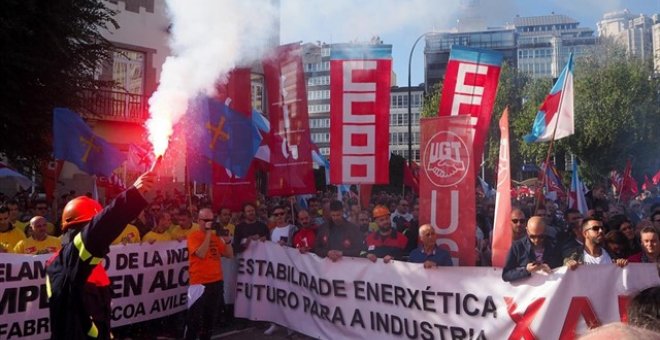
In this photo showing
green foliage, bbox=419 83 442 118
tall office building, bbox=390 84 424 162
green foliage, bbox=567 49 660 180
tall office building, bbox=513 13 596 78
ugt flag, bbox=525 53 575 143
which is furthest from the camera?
tall office building, bbox=513 13 596 78

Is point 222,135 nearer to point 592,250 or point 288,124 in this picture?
point 288,124

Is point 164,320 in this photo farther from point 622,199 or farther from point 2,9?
point 622,199

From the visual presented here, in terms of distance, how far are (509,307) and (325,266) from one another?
2289 millimetres

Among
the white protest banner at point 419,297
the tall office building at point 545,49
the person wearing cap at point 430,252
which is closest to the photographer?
the white protest banner at point 419,297

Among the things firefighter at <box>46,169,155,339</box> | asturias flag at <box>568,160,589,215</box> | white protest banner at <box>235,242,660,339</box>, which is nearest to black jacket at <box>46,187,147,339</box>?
firefighter at <box>46,169,155,339</box>

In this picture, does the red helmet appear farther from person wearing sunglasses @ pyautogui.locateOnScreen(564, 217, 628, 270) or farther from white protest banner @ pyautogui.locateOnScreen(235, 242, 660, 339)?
person wearing sunglasses @ pyautogui.locateOnScreen(564, 217, 628, 270)

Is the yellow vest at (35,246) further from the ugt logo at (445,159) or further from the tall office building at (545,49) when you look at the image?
the tall office building at (545,49)

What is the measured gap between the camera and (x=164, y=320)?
8297 millimetres

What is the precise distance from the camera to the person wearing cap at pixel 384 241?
6980mm

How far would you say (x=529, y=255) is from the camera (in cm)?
Result: 573

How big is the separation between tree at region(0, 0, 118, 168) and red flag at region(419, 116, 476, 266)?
28.4 feet

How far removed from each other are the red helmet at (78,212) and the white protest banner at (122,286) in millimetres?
3189

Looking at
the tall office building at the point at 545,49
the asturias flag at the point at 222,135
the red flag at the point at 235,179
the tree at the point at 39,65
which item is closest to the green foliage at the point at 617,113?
the tree at the point at 39,65

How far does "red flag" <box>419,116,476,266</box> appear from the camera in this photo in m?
6.52
